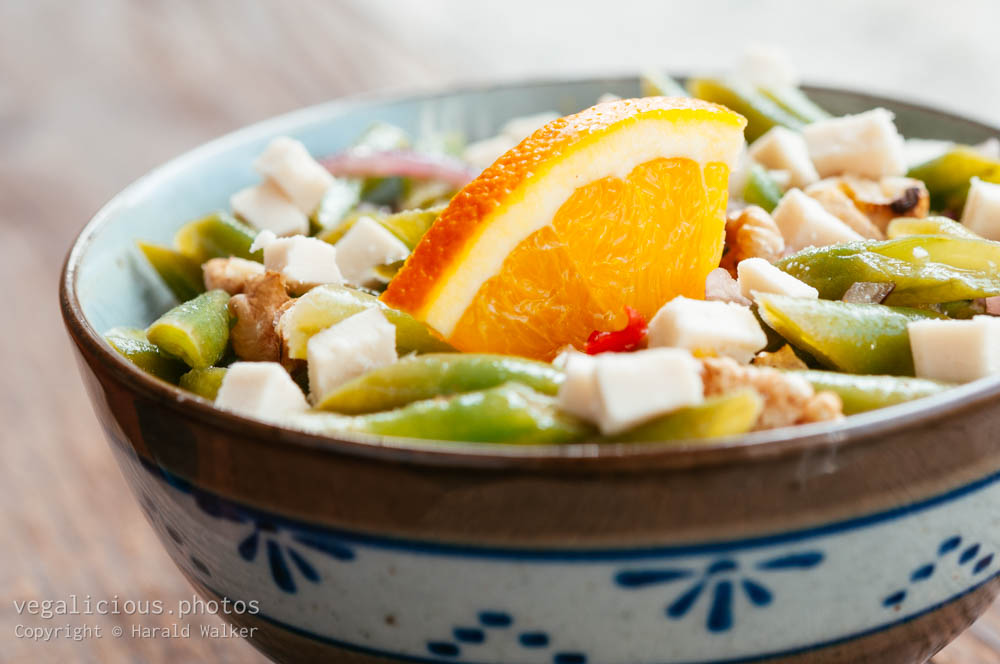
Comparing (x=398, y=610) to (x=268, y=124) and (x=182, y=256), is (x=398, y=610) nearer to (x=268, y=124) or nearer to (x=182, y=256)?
(x=182, y=256)

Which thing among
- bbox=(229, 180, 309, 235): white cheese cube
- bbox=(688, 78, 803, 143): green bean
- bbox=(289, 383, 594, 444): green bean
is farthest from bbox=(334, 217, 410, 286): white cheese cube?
bbox=(688, 78, 803, 143): green bean

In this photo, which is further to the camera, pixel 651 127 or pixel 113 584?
pixel 113 584

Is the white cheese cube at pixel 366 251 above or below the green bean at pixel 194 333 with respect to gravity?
above

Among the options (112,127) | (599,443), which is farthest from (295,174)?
(112,127)

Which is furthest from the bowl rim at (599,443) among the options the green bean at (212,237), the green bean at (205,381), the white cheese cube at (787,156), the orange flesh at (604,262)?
the white cheese cube at (787,156)

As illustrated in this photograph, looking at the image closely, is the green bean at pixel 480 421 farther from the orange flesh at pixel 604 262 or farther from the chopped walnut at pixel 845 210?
the chopped walnut at pixel 845 210

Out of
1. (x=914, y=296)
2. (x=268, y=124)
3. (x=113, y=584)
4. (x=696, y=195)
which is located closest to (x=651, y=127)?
(x=696, y=195)
